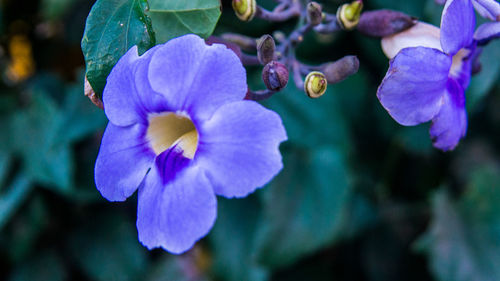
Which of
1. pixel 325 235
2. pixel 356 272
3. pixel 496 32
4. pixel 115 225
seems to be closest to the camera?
pixel 496 32

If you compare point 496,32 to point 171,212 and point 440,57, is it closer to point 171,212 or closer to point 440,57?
point 440,57

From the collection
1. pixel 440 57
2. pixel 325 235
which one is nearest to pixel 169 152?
pixel 440 57

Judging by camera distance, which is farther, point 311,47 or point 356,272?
point 356,272

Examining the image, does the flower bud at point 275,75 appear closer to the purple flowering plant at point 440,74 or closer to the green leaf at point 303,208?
the purple flowering plant at point 440,74

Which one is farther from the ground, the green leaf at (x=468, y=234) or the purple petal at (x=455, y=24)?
the purple petal at (x=455, y=24)

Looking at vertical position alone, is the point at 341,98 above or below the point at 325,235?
above

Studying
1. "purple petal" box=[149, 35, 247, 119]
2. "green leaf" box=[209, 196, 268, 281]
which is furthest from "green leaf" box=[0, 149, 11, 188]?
"purple petal" box=[149, 35, 247, 119]

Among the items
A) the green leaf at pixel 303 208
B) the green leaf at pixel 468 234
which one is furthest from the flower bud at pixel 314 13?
the green leaf at pixel 468 234

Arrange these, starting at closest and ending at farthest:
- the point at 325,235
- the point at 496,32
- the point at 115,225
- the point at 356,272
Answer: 1. the point at 496,32
2. the point at 325,235
3. the point at 115,225
4. the point at 356,272
